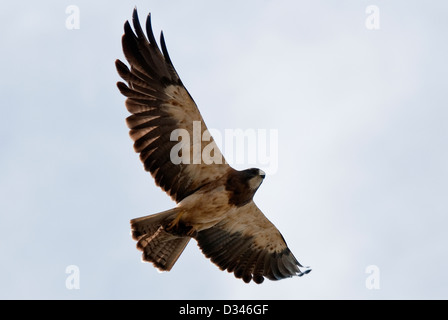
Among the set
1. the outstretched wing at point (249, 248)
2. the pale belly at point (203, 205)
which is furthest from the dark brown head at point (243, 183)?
the outstretched wing at point (249, 248)

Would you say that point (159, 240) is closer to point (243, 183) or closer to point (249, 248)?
point (243, 183)

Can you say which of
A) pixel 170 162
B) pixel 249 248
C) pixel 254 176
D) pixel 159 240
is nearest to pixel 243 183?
pixel 254 176

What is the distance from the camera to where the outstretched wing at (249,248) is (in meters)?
14.0

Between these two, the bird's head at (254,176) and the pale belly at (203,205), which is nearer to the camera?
the bird's head at (254,176)

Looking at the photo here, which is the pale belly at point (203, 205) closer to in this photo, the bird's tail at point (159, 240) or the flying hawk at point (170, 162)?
the flying hawk at point (170, 162)

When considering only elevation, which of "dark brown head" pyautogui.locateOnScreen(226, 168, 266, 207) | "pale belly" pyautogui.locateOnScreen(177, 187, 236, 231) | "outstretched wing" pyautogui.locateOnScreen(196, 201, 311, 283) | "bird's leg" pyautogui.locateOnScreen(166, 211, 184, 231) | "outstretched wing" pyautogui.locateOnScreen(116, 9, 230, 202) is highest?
"outstretched wing" pyautogui.locateOnScreen(116, 9, 230, 202)

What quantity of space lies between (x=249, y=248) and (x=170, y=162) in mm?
2403

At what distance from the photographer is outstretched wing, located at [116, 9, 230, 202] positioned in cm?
1262

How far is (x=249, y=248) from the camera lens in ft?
46.8

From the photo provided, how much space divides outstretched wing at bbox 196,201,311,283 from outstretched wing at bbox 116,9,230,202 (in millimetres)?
1569

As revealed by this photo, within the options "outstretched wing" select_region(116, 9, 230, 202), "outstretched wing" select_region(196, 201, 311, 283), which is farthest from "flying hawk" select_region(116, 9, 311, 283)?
"outstretched wing" select_region(196, 201, 311, 283)

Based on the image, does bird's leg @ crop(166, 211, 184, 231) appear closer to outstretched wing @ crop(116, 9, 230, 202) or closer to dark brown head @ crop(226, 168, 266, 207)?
outstretched wing @ crop(116, 9, 230, 202)
